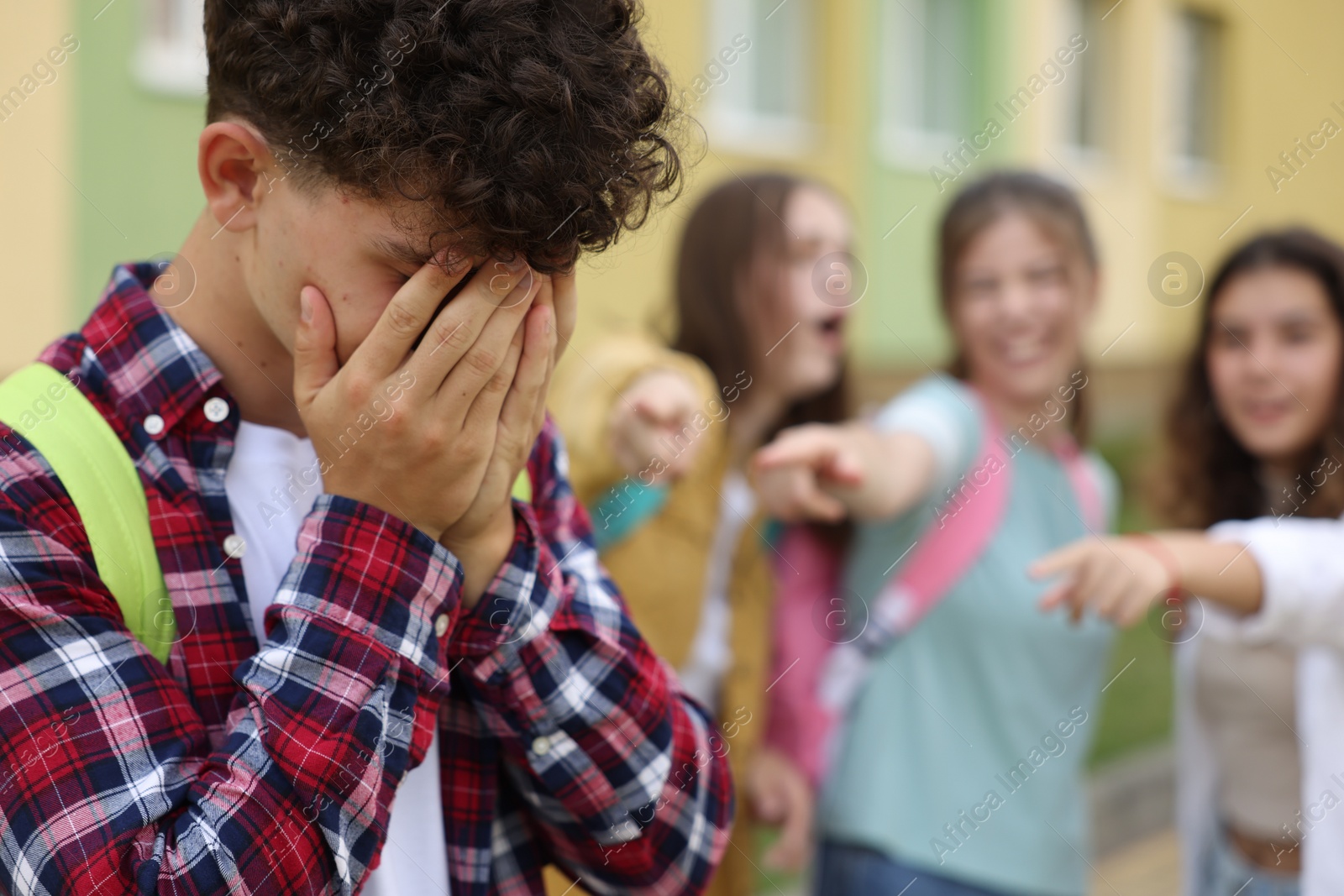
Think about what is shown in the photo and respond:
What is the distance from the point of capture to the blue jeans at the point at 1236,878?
2398 millimetres

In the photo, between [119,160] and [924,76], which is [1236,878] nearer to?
[119,160]

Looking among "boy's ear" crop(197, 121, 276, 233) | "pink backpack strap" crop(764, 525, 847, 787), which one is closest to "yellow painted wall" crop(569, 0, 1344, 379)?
"pink backpack strap" crop(764, 525, 847, 787)

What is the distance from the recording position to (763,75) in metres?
10.6

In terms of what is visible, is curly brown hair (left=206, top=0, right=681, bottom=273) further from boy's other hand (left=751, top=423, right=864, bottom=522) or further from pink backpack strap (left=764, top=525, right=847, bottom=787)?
pink backpack strap (left=764, top=525, right=847, bottom=787)

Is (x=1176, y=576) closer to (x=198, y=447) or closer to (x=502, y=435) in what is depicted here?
(x=502, y=435)

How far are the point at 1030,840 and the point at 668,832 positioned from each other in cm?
137

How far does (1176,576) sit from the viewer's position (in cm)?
203

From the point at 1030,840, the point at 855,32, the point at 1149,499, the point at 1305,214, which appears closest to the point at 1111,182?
the point at 1305,214

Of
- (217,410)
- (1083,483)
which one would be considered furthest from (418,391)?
(1083,483)

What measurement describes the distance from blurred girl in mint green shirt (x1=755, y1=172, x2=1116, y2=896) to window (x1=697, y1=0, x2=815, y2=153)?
7.13 metres

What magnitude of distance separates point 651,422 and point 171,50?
507cm

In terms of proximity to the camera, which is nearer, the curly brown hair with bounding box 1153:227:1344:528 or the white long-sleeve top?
the white long-sleeve top

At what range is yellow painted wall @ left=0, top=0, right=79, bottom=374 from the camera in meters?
5.16

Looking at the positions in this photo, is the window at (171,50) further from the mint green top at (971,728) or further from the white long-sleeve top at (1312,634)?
the white long-sleeve top at (1312,634)
